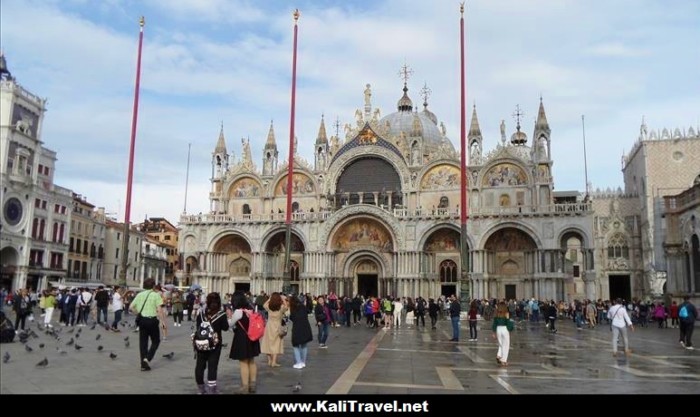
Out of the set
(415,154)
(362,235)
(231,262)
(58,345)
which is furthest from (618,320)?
(231,262)

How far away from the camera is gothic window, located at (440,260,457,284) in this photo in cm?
4456

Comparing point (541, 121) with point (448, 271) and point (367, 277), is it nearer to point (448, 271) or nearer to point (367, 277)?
point (448, 271)

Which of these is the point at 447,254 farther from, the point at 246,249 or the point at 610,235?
the point at 610,235

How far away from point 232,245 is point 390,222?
15229mm

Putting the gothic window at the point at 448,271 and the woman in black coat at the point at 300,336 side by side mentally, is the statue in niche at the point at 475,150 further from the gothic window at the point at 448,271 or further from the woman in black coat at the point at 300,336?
the woman in black coat at the point at 300,336

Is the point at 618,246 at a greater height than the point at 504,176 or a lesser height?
lesser

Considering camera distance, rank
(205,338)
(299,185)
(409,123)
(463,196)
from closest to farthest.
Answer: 1. (205,338)
2. (463,196)
3. (299,185)
4. (409,123)

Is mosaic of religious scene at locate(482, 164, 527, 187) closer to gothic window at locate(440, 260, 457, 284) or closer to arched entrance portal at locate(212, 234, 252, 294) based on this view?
gothic window at locate(440, 260, 457, 284)

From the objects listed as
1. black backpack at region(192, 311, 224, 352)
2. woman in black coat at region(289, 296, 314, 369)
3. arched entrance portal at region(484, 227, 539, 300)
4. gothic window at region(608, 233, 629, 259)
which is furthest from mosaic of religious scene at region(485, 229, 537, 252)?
black backpack at region(192, 311, 224, 352)

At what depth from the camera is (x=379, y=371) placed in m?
11.4

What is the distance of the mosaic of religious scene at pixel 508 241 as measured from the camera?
43.5 m

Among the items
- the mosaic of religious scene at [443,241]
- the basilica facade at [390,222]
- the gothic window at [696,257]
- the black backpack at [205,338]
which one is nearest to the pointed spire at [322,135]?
the basilica facade at [390,222]

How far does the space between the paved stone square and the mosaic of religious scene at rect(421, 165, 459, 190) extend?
28780mm
